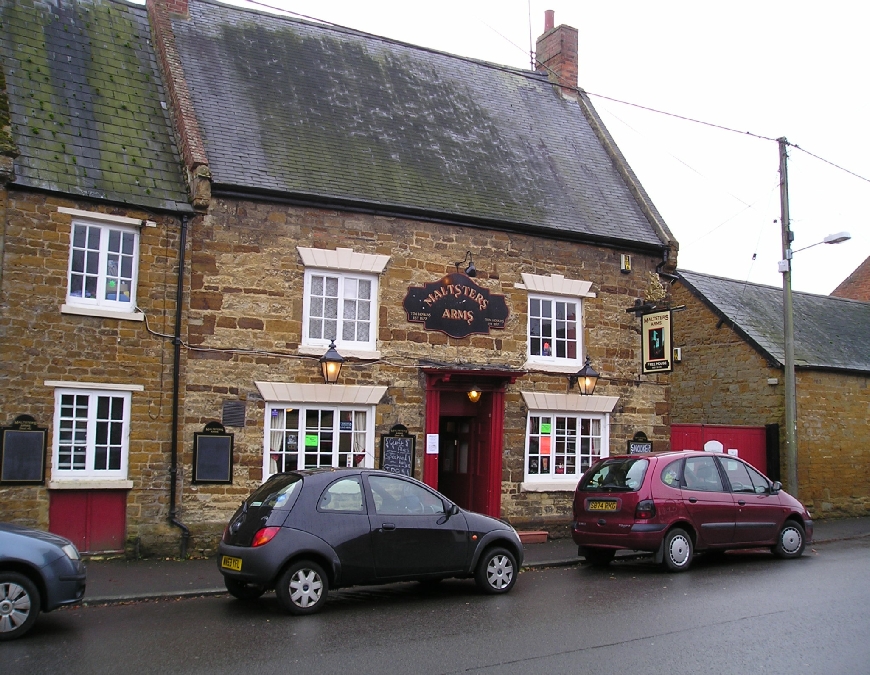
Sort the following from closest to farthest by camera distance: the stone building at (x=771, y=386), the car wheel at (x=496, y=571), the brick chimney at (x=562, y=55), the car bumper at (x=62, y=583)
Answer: the car bumper at (x=62, y=583) → the car wheel at (x=496, y=571) → the stone building at (x=771, y=386) → the brick chimney at (x=562, y=55)

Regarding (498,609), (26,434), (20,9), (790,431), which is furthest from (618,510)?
(20,9)

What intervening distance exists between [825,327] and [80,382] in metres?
19.2

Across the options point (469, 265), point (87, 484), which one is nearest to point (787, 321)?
point (469, 265)

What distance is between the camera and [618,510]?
11820 mm

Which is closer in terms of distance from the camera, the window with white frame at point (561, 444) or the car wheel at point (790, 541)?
the car wheel at point (790, 541)

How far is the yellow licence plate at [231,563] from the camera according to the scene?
8.76 meters

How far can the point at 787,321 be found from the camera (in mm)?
16266

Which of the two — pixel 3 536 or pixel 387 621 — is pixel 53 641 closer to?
pixel 3 536

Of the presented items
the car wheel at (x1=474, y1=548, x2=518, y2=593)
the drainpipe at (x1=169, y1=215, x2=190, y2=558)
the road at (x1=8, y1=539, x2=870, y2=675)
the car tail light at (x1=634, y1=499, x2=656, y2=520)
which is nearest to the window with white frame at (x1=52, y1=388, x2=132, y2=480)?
the drainpipe at (x1=169, y1=215, x2=190, y2=558)

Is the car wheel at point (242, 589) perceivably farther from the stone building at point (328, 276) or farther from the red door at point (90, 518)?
the red door at point (90, 518)

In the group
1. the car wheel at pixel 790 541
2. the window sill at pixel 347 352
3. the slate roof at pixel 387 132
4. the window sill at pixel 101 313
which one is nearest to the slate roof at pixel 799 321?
the slate roof at pixel 387 132

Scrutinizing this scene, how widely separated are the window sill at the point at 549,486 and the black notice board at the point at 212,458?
5.40 meters

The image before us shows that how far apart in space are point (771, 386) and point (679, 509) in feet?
31.2

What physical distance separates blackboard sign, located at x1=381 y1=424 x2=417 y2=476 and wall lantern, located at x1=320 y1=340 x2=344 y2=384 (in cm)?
144
